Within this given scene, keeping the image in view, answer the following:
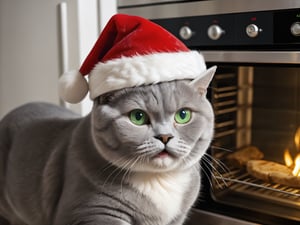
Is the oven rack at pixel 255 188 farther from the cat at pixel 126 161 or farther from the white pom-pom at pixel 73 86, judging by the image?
the white pom-pom at pixel 73 86

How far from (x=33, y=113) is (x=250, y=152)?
2.06 ft

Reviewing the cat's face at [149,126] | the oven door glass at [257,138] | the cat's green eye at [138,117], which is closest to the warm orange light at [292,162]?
the oven door glass at [257,138]

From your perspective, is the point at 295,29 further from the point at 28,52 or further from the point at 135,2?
the point at 28,52

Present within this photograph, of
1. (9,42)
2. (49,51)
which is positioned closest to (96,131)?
(49,51)

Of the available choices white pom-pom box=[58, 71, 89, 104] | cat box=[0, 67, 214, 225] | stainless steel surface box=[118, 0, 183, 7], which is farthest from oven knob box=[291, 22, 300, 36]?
white pom-pom box=[58, 71, 89, 104]

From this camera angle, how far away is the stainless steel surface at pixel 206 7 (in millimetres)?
1113

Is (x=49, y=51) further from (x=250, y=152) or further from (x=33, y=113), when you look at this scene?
(x=250, y=152)

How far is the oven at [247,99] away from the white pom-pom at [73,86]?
368 mm

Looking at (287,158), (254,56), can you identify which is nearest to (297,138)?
(287,158)

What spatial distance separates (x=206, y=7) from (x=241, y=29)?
0.38 feet

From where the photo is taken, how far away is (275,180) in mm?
1271

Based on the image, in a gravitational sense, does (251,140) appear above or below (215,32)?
below

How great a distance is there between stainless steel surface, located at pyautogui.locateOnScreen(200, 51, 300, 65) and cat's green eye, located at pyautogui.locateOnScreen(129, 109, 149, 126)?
1.20 feet

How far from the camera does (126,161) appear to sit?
0.94 m
